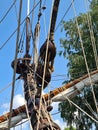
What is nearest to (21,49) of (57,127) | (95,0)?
(57,127)

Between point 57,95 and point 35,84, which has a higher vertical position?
point 35,84

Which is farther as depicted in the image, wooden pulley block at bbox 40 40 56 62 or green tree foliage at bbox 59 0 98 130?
green tree foliage at bbox 59 0 98 130

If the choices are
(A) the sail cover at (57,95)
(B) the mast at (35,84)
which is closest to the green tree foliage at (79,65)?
(A) the sail cover at (57,95)

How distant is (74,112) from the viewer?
10.9m

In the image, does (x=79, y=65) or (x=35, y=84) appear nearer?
(x=35, y=84)

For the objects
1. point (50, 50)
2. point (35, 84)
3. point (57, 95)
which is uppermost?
point (50, 50)

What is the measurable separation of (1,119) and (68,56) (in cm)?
471

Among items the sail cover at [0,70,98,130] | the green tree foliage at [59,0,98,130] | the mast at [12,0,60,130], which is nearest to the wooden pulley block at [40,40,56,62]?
the mast at [12,0,60,130]

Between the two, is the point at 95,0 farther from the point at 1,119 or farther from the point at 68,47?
the point at 1,119

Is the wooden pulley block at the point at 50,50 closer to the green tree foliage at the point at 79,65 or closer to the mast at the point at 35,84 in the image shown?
the mast at the point at 35,84

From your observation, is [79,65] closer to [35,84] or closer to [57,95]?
[57,95]

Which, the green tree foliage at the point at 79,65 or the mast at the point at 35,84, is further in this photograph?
the green tree foliage at the point at 79,65

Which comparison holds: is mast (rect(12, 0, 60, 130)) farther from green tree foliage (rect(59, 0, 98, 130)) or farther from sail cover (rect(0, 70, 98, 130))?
green tree foliage (rect(59, 0, 98, 130))

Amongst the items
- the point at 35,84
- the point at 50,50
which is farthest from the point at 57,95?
the point at 50,50
